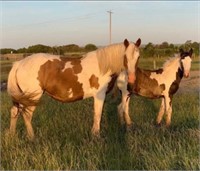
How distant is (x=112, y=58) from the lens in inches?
297

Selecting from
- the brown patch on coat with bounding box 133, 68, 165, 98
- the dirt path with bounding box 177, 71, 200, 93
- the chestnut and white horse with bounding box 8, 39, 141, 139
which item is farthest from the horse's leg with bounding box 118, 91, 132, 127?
the dirt path with bounding box 177, 71, 200, 93

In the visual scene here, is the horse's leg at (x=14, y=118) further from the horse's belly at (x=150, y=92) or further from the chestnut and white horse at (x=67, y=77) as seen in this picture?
the horse's belly at (x=150, y=92)

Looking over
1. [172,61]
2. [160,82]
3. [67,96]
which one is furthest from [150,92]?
[67,96]

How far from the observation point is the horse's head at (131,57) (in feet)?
23.5

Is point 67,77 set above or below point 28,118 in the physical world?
above

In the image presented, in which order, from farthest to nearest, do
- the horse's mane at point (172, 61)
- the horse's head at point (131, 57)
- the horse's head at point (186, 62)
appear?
the horse's mane at point (172, 61) < the horse's head at point (186, 62) < the horse's head at point (131, 57)

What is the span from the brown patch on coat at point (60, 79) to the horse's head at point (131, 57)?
1061 mm

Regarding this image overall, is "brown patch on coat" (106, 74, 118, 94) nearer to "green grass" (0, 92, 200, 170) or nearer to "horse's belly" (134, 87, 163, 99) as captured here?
"green grass" (0, 92, 200, 170)

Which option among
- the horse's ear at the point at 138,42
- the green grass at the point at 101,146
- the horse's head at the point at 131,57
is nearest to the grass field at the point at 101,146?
the green grass at the point at 101,146

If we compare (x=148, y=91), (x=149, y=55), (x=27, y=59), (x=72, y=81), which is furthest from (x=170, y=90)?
(x=149, y=55)

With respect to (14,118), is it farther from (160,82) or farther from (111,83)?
(160,82)

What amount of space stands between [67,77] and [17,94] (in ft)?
3.82

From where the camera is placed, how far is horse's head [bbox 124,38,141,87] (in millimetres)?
7164

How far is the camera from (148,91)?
925 cm
